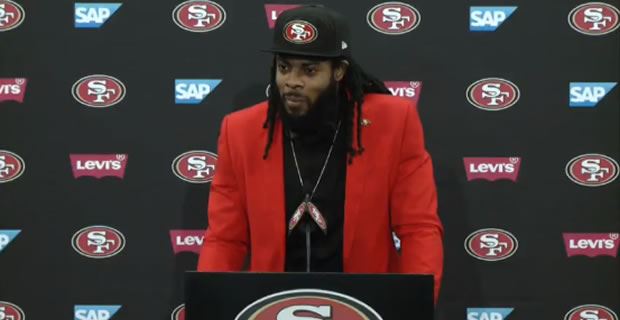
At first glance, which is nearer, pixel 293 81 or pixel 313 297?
pixel 313 297

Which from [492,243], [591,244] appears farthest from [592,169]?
[492,243]

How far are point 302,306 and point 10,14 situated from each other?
72.5 inches

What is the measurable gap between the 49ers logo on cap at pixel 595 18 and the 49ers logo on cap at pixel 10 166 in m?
2.05

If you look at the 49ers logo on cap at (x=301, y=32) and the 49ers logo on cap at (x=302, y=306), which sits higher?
the 49ers logo on cap at (x=301, y=32)

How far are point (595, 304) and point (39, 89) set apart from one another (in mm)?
2177

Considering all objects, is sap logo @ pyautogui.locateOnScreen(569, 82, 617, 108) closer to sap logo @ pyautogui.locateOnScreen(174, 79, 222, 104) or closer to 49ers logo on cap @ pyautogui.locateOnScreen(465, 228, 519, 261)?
49ers logo on cap @ pyautogui.locateOnScreen(465, 228, 519, 261)

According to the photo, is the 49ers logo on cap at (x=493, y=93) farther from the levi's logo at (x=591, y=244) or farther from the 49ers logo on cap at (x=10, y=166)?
the 49ers logo on cap at (x=10, y=166)

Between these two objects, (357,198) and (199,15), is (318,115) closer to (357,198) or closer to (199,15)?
(357,198)

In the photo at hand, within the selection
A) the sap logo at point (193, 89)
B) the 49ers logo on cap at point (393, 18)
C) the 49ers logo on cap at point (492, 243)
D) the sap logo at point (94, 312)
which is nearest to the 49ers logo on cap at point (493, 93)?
the 49ers logo on cap at point (393, 18)

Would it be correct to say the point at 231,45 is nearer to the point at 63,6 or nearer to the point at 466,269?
the point at 63,6

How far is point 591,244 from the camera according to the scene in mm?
2867

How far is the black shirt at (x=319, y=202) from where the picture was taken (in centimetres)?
217

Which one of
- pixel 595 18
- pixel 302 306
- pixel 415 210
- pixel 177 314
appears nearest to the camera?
pixel 302 306

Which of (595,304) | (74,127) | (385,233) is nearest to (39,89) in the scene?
(74,127)
